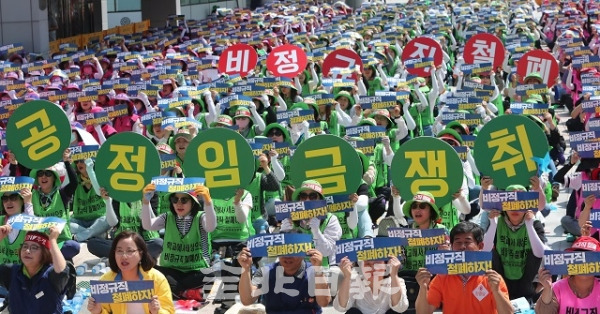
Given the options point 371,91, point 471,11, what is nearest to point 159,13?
point 471,11

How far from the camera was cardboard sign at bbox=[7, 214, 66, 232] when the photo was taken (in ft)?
32.8

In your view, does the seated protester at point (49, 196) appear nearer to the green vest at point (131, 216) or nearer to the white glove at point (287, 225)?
the green vest at point (131, 216)

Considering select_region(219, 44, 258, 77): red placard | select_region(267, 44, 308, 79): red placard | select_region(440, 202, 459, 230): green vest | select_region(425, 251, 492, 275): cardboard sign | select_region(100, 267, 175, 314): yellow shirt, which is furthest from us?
select_region(219, 44, 258, 77): red placard

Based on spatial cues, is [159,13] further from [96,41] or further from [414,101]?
[414,101]

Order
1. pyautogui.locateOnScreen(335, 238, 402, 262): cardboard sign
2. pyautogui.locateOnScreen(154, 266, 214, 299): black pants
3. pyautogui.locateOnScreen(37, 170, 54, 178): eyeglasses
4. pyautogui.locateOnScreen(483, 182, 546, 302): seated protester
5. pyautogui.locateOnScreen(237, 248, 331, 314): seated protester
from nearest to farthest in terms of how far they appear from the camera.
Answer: pyautogui.locateOnScreen(335, 238, 402, 262): cardboard sign < pyautogui.locateOnScreen(237, 248, 331, 314): seated protester < pyautogui.locateOnScreen(483, 182, 546, 302): seated protester < pyautogui.locateOnScreen(154, 266, 214, 299): black pants < pyautogui.locateOnScreen(37, 170, 54, 178): eyeglasses

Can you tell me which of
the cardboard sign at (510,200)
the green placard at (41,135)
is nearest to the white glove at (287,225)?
the cardboard sign at (510,200)

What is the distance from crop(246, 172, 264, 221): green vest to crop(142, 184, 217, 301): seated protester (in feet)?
4.78

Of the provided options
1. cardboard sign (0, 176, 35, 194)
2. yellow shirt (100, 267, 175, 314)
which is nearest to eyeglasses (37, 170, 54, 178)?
cardboard sign (0, 176, 35, 194)

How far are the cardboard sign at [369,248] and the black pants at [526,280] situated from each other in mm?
1933

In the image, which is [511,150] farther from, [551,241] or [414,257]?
[551,241]

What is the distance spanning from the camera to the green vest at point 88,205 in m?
14.1

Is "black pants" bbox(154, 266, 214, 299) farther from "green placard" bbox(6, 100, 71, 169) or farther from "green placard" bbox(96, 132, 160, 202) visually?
"green placard" bbox(6, 100, 71, 169)

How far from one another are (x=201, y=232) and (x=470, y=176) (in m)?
3.09

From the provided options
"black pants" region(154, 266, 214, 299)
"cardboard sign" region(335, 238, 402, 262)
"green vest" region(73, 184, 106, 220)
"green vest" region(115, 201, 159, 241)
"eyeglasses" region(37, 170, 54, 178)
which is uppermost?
"cardboard sign" region(335, 238, 402, 262)
